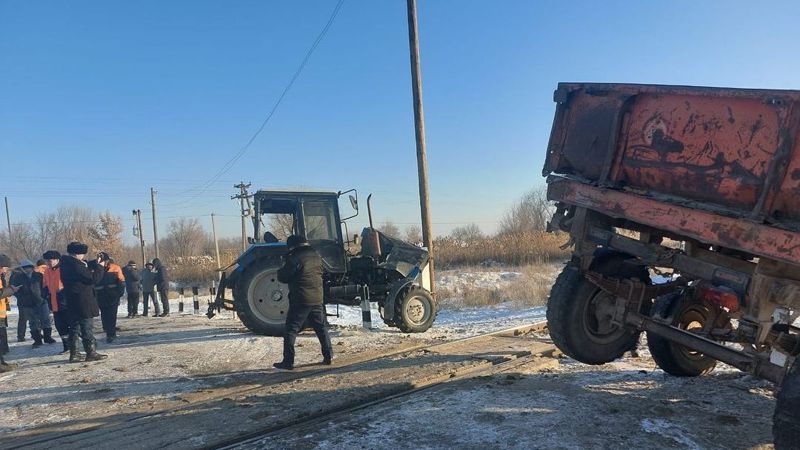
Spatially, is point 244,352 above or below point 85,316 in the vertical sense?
below

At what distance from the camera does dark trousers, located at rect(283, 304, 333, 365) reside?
693cm

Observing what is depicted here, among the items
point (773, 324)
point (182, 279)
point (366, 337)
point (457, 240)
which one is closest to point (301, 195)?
point (366, 337)

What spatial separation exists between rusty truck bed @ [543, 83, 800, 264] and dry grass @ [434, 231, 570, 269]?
19504mm

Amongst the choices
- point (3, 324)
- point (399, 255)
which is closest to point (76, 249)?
point (3, 324)

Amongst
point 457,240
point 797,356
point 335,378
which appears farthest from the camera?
point 457,240

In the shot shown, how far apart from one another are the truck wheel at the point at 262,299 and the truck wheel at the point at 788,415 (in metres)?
7.18

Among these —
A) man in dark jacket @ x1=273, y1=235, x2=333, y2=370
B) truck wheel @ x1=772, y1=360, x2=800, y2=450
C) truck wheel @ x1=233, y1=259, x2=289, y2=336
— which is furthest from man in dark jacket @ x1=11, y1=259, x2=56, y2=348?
truck wheel @ x1=772, y1=360, x2=800, y2=450

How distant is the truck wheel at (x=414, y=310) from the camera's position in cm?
948

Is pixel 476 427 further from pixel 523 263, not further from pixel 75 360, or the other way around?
pixel 523 263

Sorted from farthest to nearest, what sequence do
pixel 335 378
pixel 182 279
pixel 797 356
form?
1. pixel 182 279
2. pixel 335 378
3. pixel 797 356

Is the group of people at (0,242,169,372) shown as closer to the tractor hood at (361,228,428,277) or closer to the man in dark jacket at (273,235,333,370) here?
the man in dark jacket at (273,235,333,370)

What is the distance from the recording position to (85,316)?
8125 mm

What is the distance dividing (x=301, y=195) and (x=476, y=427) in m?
6.32

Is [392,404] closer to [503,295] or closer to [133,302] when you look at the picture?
[503,295]
